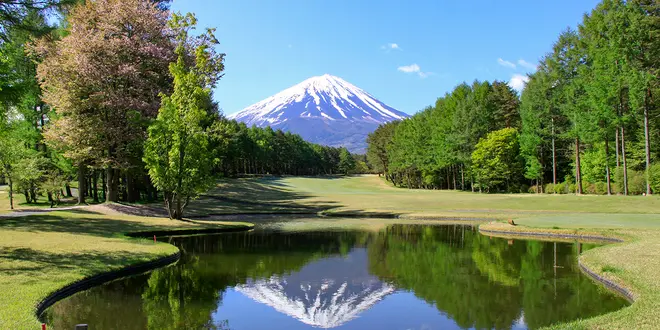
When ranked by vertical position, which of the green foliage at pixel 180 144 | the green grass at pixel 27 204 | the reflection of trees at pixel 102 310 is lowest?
the reflection of trees at pixel 102 310

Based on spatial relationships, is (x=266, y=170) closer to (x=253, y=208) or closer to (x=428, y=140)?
(x=428, y=140)

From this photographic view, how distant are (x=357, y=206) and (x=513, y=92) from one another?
147 ft

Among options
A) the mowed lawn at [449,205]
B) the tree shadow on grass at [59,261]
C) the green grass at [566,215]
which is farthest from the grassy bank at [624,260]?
the tree shadow on grass at [59,261]

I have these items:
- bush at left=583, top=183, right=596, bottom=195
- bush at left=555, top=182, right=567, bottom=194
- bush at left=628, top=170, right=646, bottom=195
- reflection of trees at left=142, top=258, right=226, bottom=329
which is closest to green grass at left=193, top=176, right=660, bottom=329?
bush at left=628, top=170, right=646, bottom=195

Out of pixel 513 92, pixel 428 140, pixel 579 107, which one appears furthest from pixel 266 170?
pixel 579 107

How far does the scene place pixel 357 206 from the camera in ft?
172

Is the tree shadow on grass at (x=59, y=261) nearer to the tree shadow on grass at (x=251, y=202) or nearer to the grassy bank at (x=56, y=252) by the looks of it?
the grassy bank at (x=56, y=252)

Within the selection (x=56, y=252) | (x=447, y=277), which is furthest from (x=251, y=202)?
(x=447, y=277)

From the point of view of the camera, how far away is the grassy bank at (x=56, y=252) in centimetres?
1128

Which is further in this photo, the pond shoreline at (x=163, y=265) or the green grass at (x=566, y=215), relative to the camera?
the pond shoreline at (x=163, y=265)

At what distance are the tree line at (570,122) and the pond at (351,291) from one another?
29068 millimetres

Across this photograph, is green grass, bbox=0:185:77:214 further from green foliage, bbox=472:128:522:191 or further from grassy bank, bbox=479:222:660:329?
green foliage, bbox=472:128:522:191

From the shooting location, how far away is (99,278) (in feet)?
49.8

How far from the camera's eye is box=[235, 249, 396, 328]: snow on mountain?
12.3m
